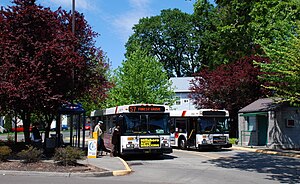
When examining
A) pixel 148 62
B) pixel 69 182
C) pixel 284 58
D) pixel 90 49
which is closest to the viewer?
pixel 69 182

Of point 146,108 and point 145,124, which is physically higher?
point 146,108

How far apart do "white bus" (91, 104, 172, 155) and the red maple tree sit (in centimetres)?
293

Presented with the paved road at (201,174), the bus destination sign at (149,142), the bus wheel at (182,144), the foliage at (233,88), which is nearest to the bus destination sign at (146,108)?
the bus destination sign at (149,142)

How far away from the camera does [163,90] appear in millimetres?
43719

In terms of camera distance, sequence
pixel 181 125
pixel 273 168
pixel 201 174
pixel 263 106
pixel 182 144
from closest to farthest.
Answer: pixel 201 174, pixel 273 168, pixel 181 125, pixel 182 144, pixel 263 106

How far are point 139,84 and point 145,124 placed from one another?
78.5ft

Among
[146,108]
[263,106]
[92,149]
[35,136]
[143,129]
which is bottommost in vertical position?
[92,149]

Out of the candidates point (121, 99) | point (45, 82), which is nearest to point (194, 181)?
point (45, 82)

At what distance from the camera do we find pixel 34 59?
54.2 feet

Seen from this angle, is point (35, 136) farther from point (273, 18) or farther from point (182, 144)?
point (273, 18)

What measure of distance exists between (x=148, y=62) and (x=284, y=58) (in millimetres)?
28284

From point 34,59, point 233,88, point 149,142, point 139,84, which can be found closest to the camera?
point 34,59

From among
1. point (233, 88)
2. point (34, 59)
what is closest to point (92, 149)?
point (34, 59)

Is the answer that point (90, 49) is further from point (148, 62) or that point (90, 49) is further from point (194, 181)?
point (148, 62)
